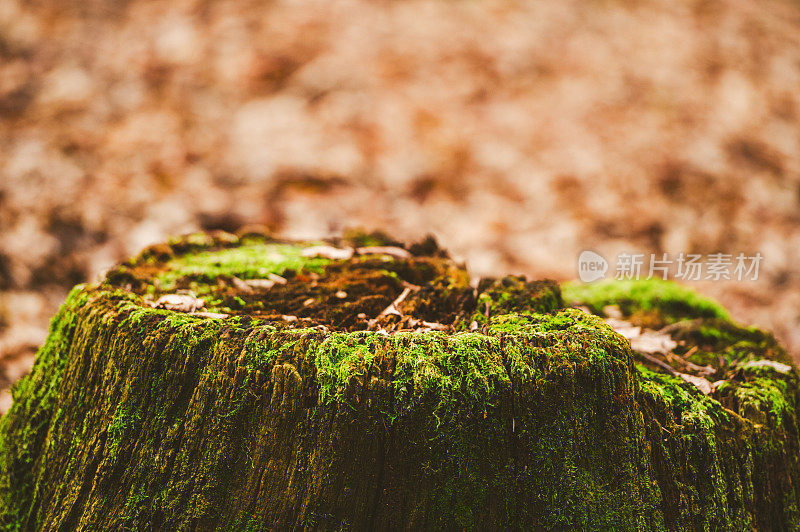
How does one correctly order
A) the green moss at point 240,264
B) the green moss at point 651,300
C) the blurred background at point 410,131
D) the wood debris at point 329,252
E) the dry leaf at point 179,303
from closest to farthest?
the dry leaf at point 179,303 → the green moss at point 240,264 → the wood debris at point 329,252 → the green moss at point 651,300 → the blurred background at point 410,131

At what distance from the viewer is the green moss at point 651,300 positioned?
253 cm

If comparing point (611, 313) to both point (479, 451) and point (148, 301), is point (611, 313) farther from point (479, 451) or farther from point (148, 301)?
point (148, 301)

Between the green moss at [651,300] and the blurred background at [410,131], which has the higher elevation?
the blurred background at [410,131]

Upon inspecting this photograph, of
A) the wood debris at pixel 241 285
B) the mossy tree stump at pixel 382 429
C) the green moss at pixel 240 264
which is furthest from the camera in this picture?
the green moss at pixel 240 264

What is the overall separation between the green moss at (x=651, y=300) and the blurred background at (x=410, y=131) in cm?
128

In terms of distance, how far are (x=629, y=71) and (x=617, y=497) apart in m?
6.23

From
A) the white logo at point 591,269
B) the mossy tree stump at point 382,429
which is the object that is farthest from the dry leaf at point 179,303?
the white logo at point 591,269

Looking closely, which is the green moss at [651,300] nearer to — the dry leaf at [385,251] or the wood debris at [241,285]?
the dry leaf at [385,251]

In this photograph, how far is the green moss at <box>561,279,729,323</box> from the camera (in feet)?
8.31

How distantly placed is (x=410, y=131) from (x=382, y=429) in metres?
4.59

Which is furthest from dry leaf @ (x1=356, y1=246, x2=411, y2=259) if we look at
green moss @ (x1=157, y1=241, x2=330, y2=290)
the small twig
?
the small twig

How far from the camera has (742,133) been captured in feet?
17.2

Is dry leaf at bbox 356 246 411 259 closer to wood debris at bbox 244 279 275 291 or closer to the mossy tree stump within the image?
wood debris at bbox 244 279 275 291

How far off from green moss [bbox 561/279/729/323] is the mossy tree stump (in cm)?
91
